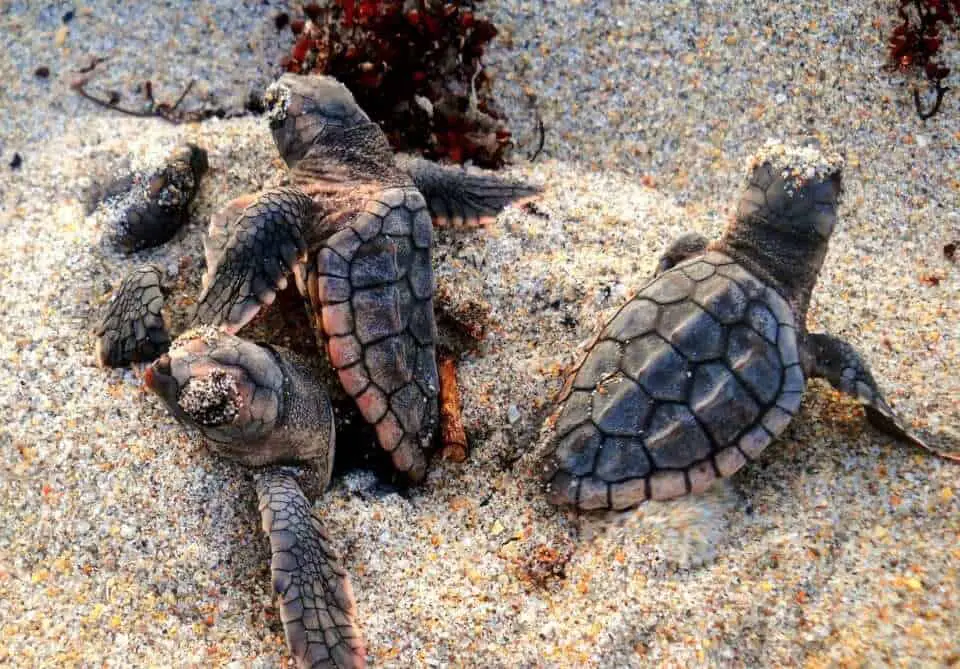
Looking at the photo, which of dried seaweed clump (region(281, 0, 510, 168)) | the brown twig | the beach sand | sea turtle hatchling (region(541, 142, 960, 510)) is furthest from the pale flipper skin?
the brown twig

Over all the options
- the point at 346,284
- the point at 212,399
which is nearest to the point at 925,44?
the point at 346,284

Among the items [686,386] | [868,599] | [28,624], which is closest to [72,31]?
[28,624]

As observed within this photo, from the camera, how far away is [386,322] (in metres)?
2.36

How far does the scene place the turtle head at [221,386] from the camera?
1.95 metres

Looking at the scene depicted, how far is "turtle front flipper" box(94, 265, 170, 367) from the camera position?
7.99 ft

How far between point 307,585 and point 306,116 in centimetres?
163

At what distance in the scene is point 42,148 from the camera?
346 cm

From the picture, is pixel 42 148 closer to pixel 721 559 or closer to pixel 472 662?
pixel 472 662

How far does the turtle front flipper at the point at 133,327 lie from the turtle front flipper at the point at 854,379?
6.85ft

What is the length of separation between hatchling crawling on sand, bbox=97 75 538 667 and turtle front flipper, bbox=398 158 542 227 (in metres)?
0.17

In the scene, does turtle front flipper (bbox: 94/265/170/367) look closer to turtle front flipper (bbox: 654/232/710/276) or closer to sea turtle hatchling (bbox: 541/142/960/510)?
sea turtle hatchling (bbox: 541/142/960/510)

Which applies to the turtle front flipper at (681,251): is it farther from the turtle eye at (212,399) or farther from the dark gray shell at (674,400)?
the turtle eye at (212,399)

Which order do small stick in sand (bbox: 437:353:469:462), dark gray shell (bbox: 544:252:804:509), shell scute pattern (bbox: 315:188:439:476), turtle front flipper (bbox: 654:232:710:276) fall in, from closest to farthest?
dark gray shell (bbox: 544:252:804:509)
shell scute pattern (bbox: 315:188:439:476)
small stick in sand (bbox: 437:353:469:462)
turtle front flipper (bbox: 654:232:710:276)

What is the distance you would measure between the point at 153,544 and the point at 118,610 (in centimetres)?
19
